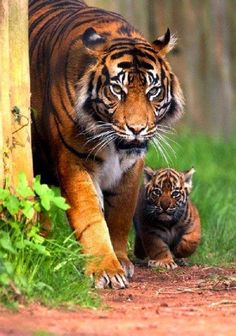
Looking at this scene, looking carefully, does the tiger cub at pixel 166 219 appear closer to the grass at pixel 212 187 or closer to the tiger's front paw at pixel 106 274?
the grass at pixel 212 187

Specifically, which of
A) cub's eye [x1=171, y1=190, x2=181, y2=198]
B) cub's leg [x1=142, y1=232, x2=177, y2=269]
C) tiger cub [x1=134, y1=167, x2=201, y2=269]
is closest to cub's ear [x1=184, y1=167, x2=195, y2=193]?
tiger cub [x1=134, y1=167, x2=201, y2=269]

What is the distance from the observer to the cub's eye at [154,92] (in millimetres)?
7312

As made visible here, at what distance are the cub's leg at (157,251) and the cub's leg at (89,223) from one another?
1.15m

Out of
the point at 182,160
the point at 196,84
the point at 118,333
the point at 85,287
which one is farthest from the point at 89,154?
the point at 196,84

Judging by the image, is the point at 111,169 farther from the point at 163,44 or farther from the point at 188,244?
the point at 188,244

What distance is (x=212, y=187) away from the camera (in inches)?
445

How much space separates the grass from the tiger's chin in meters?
0.21

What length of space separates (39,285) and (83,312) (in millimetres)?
287

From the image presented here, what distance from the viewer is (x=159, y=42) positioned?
7.63 metres

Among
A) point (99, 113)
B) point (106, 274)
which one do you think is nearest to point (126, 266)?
point (106, 274)

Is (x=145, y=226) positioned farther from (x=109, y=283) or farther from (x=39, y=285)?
(x=39, y=285)

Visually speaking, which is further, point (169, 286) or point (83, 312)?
point (169, 286)

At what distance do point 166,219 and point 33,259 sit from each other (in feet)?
7.48

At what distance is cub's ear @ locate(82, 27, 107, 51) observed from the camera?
7367 millimetres
